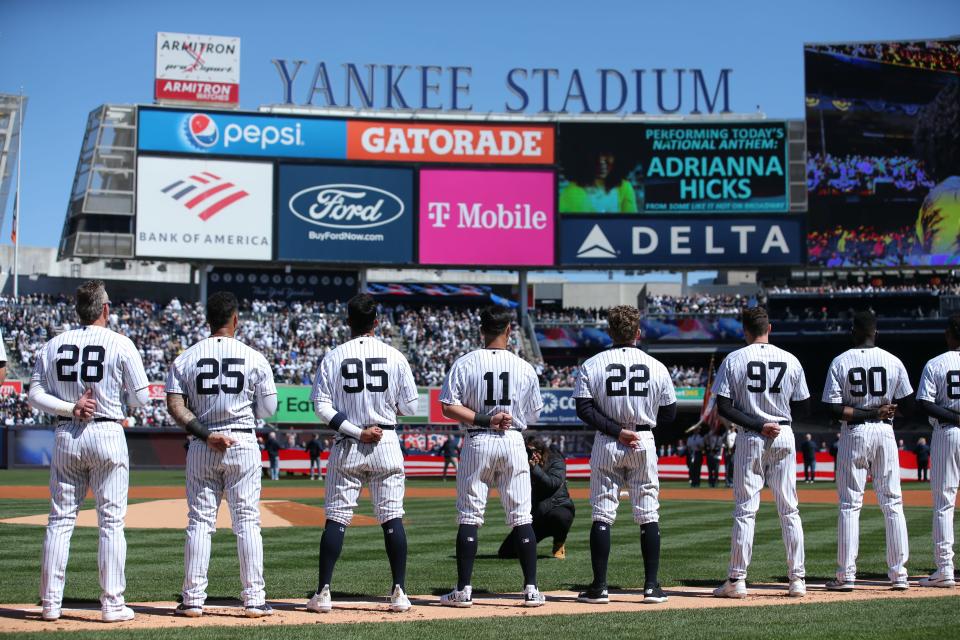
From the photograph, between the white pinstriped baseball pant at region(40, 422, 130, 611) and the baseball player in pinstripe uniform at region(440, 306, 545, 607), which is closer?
the white pinstriped baseball pant at region(40, 422, 130, 611)

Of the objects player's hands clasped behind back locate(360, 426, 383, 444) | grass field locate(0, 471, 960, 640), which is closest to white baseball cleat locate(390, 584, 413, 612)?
grass field locate(0, 471, 960, 640)

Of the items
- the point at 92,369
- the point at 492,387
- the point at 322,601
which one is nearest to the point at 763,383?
the point at 492,387

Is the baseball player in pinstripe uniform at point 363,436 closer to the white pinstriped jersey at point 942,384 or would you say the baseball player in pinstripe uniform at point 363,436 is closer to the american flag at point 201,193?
the white pinstriped jersey at point 942,384

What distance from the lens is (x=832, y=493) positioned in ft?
91.8

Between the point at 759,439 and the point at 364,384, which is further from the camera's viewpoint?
the point at 759,439

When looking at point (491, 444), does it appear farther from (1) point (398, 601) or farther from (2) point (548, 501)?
(2) point (548, 501)

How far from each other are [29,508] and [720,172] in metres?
36.4

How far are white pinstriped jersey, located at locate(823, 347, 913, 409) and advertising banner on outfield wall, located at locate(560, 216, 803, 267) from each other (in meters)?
40.4

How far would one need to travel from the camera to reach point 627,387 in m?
9.18

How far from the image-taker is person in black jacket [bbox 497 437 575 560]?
12.9 m

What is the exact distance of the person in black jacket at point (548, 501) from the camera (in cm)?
1291

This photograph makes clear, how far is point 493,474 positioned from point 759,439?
88.4 inches

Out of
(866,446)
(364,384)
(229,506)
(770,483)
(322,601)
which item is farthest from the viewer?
(866,446)

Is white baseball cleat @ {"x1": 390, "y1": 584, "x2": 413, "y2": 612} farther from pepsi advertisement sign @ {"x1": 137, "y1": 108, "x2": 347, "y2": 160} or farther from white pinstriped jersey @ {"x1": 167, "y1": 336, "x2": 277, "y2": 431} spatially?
pepsi advertisement sign @ {"x1": 137, "y1": 108, "x2": 347, "y2": 160}
